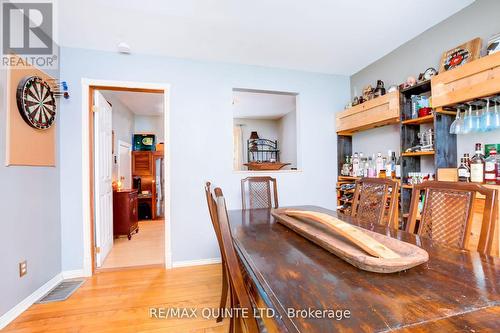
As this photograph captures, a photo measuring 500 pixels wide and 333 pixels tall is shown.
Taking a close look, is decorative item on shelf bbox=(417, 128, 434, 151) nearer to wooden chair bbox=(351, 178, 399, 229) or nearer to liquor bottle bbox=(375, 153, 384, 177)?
liquor bottle bbox=(375, 153, 384, 177)

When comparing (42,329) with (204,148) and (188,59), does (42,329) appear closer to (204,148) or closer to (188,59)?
(204,148)

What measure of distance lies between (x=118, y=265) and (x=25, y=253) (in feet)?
3.39

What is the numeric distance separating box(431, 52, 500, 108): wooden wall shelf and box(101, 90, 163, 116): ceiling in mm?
4136

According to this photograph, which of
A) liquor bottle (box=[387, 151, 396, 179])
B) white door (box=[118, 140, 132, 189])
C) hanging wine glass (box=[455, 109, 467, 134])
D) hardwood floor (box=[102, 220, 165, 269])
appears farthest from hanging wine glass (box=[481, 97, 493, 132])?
white door (box=[118, 140, 132, 189])

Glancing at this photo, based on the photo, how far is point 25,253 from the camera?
1945 mm

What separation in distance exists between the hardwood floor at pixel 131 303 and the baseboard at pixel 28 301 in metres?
0.04

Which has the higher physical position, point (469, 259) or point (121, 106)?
point (121, 106)

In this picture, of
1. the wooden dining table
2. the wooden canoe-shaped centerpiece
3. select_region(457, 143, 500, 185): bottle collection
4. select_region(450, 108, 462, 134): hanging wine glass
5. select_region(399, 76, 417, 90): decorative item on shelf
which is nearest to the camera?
the wooden dining table

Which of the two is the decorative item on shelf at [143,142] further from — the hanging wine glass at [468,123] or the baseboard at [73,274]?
the hanging wine glass at [468,123]

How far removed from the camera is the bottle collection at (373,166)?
2.60 m

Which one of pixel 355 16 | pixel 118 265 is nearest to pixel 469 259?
pixel 355 16

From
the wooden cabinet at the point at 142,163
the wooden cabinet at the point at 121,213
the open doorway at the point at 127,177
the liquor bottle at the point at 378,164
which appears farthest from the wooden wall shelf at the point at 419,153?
the wooden cabinet at the point at 142,163

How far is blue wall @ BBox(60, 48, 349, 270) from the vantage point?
254 cm

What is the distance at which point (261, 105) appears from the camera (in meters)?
5.27
